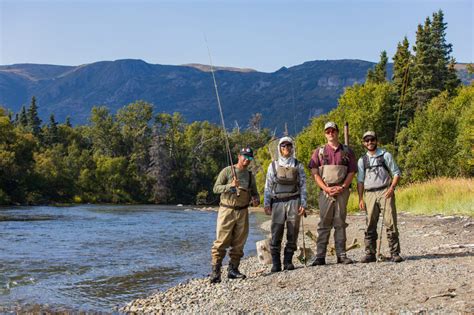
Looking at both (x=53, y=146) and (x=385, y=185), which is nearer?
(x=385, y=185)

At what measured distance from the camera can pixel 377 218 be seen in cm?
884

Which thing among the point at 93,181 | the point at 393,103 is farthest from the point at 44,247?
the point at 93,181

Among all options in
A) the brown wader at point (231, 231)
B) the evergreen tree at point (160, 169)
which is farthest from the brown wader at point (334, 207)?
the evergreen tree at point (160, 169)

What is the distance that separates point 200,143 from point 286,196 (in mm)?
65100

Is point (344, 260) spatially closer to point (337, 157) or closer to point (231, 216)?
point (337, 157)

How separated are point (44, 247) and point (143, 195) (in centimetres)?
6232

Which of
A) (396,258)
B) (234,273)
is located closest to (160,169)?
(234,273)

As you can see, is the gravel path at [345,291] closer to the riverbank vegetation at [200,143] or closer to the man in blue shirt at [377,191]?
the man in blue shirt at [377,191]

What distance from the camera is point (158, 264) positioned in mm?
13500

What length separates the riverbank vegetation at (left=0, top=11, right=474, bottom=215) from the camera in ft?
126

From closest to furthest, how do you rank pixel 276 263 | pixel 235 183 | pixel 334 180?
pixel 235 183, pixel 334 180, pixel 276 263

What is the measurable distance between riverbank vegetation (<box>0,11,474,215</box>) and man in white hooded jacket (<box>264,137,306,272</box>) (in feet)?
38.5

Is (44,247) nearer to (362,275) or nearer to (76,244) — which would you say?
(76,244)

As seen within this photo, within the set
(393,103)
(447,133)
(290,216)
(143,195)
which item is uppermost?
(393,103)
